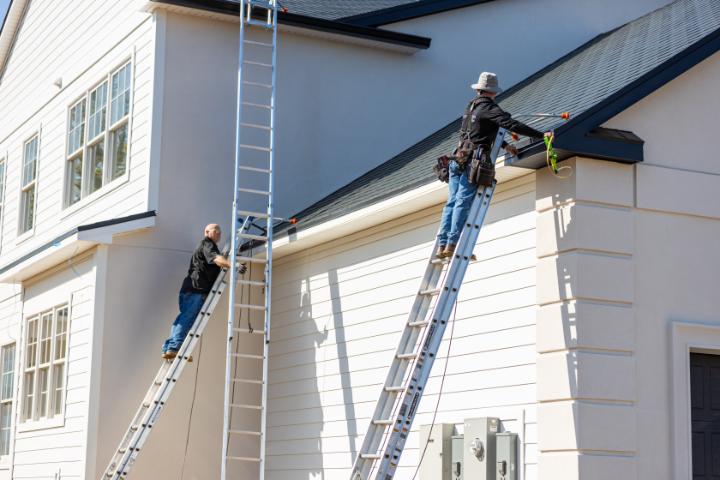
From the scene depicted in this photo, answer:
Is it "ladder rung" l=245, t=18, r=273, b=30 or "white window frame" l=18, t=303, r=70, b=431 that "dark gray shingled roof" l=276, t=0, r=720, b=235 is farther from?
"white window frame" l=18, t=303, r=70, b=431

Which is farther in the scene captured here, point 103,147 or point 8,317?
point 8,317

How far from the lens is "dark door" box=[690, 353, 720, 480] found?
10.1 meters

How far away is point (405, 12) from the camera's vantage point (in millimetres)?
17266

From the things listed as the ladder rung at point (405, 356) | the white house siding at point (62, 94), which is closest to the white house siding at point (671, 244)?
the ladder rung at point (405, 356)

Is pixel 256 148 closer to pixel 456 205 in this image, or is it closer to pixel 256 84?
pixel 256 84

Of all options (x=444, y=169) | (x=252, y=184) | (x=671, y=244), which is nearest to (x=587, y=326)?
(x=671, y=244)

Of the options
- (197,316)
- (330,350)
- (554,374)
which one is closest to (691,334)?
(554,374)

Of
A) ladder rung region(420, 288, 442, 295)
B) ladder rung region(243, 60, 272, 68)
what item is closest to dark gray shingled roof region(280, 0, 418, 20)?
ladder rung region(243, 60, 272, 68)

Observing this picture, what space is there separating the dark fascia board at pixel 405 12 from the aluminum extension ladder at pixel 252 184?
58.2 inches

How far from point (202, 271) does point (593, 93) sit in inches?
215

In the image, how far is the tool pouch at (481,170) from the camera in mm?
10039

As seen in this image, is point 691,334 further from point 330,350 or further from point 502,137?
point 330,350

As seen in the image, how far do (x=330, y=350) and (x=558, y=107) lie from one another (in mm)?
4096

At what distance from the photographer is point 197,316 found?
14.1m
